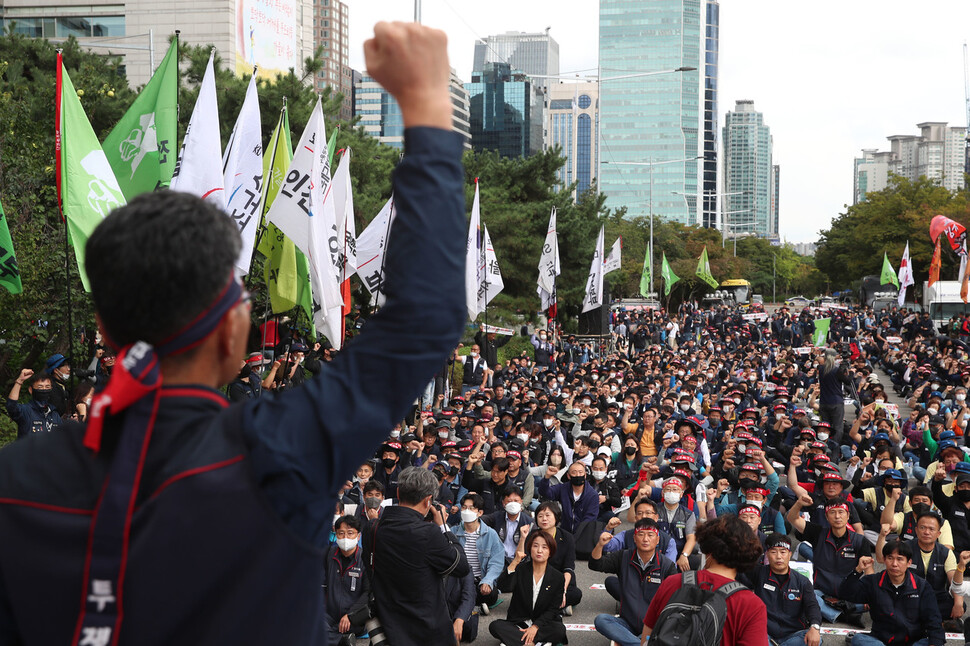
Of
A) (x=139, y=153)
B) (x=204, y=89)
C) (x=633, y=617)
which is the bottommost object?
(x=633, y=617)

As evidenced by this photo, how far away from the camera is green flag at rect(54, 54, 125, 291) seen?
8.30 meters

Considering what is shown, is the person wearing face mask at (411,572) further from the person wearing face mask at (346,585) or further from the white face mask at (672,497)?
the white face mask at (672,497)

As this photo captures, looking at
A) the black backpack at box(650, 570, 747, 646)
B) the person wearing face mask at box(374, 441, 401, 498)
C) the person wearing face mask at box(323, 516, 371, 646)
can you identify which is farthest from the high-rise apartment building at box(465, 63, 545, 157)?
the black backpack at box(650, 570, 747, 646)

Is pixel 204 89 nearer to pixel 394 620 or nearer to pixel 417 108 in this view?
pixel 394 620

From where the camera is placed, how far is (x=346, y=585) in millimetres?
7363

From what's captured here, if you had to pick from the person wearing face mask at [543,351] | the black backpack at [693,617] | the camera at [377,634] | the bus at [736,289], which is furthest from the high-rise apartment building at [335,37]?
the black backpack at [693,617]

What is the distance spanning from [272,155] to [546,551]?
18.2 feet

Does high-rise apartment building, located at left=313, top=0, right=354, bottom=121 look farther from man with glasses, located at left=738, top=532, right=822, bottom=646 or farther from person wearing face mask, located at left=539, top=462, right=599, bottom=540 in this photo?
man with glasses, located at left=738, top=532, right=822, bottom=646

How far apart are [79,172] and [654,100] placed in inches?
6449

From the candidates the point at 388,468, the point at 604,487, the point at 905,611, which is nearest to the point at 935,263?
the point at 604,487

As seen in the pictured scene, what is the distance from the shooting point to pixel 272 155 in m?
10.6

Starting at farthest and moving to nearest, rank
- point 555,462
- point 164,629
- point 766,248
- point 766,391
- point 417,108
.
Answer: point 766,248 → point 766,391 → point 555,462 → point 417,108 → point 164,629

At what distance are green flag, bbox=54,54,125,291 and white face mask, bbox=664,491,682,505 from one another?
548 centimetres

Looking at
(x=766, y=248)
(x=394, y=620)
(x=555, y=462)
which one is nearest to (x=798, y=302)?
(x=766, y=248)
